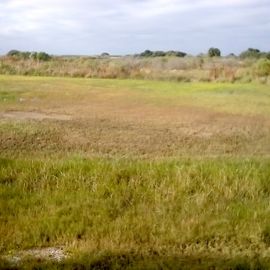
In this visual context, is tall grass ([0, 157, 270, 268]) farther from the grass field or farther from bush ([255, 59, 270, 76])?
bush ([255, 59, 270, 76])

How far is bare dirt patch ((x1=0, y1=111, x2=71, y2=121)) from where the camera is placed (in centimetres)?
1703

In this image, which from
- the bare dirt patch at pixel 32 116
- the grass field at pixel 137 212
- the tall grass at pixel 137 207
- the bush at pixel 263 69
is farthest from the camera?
the bush at pixel 263 69

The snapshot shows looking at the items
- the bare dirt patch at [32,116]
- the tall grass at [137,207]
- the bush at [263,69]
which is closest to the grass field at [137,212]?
the tall grass at [137,207]

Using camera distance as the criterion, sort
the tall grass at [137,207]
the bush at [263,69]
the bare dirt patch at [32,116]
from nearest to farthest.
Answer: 1. the tall grass at [137,207]
2. the bare dirt patch at [32,116]
3. the bush at [263,69]

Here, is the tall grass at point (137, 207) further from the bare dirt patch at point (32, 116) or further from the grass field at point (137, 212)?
the bare dirt patch at point (32, 116)

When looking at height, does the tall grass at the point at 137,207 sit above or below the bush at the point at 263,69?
below

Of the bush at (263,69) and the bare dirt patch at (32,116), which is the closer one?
the bare dirt patch at (32,116)

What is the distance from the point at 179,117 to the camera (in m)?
18.4

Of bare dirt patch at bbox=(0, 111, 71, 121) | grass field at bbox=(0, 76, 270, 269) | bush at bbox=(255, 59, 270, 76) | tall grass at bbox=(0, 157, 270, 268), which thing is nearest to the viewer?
grass field at bbox=(0, 76, 270, 269)

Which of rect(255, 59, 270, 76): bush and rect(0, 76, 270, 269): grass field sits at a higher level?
rect(255, 59, 270, 76): bush

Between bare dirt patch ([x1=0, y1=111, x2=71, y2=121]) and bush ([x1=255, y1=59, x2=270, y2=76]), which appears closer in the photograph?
bare dirt patch ([x1=0, y1=111, x2=71, y2=121])

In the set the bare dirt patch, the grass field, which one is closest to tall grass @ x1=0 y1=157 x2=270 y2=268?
the grass field

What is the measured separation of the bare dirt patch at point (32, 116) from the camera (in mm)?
17031

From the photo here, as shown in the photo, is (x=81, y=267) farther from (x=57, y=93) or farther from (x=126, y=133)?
(x=57, y=93)
